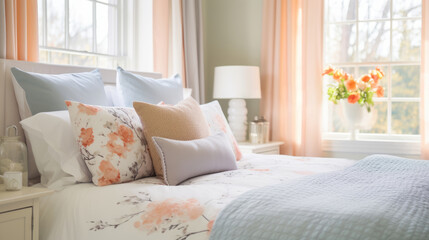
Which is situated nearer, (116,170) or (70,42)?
(116,170)

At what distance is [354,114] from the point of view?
3.87m

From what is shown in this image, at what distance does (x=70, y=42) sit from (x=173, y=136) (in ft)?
4.35

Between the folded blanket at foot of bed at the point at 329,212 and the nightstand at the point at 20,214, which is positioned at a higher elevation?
the folded blanket at foot of bed at the point at 329,212

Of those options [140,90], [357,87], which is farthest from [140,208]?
[357,87]

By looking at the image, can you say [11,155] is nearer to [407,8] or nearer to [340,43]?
[340,43]

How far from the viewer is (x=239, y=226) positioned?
1.39m

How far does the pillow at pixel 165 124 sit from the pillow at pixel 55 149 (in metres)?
0.31

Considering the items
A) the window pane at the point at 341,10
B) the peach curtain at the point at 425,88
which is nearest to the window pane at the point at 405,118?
the peach curtain at the point at 425,88

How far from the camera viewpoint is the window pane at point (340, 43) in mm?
4148

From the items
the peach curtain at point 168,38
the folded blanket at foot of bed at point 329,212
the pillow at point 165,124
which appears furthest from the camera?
the peach curtain at point 168,38

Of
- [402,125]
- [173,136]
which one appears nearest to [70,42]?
[173,136]

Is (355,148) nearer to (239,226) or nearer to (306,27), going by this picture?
(306,27)

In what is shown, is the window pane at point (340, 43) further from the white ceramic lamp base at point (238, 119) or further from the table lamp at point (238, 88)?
the white ceramic lamp base at point (238, 119)

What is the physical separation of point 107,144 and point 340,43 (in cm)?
280
